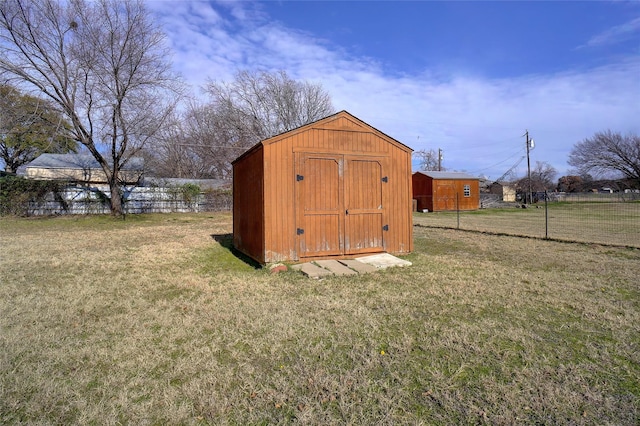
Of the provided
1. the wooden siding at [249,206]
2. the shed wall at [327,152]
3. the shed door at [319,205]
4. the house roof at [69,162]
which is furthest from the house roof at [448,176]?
the house roof at [69,162]

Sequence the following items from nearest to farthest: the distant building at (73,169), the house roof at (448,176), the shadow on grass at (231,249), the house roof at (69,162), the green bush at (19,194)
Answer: the shadow on grass at (231,249) < the green bush at (19,194) < the distant building at (73,169) < the house roof at (69,162) < the house roof at (448,176)

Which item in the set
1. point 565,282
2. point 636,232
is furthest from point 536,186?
point 565,282

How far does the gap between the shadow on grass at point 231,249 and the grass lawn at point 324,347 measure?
101cm

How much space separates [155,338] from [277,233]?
3.67 metres

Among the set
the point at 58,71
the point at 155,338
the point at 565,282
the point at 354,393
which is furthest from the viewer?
the point at 58,71

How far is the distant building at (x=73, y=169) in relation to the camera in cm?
2361

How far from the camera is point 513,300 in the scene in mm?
4449

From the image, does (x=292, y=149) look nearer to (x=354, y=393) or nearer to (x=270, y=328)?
(x=270, y=328)

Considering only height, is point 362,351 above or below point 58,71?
below

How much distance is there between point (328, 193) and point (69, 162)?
2535cm

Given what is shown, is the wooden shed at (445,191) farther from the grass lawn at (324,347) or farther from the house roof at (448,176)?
the grass lawn at (324,347)

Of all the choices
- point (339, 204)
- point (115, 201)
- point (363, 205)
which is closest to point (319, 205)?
point (339, 204)

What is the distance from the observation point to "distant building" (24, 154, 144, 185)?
77.5 feet

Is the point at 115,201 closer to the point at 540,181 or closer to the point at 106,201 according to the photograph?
the point at 106,201
